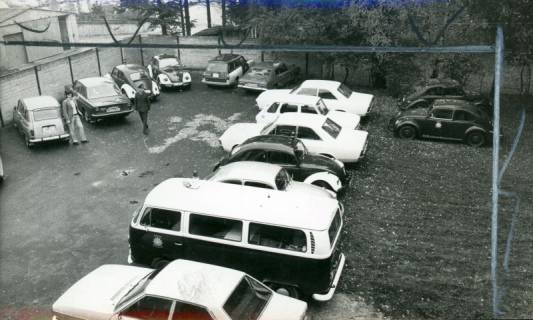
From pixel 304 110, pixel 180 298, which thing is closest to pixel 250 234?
pixel 180 298

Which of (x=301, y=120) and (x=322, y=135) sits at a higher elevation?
(x=301, y=120)

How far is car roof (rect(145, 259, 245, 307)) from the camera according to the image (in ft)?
19.6

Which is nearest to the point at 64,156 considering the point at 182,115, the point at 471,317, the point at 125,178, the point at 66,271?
the point at 125,178

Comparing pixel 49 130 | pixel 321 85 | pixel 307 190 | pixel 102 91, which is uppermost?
pixel 321 85

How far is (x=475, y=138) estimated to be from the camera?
14.7 m

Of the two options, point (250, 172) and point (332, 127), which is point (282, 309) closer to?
point (250, 172)

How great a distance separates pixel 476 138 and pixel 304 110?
5465 millimetres

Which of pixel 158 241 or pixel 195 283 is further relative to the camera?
pixel 158 241

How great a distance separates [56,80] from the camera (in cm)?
2069

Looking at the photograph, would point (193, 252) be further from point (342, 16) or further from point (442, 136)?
point (342, 16)

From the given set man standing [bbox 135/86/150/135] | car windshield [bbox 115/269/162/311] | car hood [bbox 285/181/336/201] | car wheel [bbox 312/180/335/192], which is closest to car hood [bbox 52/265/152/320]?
car windshield [bbox 115/269/162/311]

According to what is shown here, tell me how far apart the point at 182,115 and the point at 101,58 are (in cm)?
824

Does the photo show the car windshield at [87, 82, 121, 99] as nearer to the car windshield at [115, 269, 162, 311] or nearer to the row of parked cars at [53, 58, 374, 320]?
the row of parked cars at [53, 58, 374, 320]

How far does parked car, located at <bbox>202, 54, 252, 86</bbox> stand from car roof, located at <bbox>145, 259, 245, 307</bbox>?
52.3 feet
